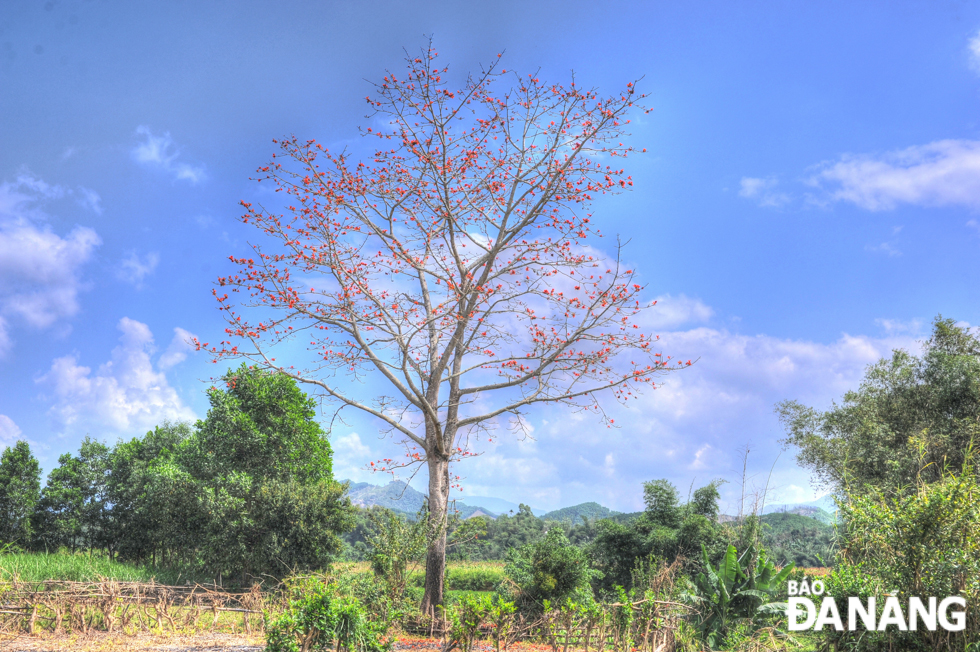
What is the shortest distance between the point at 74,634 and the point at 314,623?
5709 millimetres

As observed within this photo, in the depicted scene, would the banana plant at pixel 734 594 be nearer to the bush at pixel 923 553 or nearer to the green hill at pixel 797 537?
the bush at pixel 923 553

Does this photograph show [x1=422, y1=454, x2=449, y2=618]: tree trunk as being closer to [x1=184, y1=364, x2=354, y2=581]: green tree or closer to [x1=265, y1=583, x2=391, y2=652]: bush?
[x1=265, y1=583, x2=391, y2=652]: bush

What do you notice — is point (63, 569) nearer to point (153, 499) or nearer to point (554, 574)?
point (153, 499)

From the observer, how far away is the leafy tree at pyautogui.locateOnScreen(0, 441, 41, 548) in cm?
2203

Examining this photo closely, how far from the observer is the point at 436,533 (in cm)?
1060

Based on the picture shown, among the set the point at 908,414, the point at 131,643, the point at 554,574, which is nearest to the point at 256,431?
the point at 131,643

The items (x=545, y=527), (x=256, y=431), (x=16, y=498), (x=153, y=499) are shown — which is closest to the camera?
(x=256, y=431)

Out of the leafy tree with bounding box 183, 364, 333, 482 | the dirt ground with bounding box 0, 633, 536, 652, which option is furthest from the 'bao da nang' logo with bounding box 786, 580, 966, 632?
the leafy tree with bounding box 183, 364, 333, 482

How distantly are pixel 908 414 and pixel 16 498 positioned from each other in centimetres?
3158

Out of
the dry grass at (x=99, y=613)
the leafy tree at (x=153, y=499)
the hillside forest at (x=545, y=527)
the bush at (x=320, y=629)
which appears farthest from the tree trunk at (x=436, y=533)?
the leafy tree at (x=153, y=499)

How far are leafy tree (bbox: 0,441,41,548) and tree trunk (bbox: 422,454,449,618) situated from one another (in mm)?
19760

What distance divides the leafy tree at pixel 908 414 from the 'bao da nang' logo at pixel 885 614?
42.0 ft

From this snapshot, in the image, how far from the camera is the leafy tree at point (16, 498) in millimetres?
22031

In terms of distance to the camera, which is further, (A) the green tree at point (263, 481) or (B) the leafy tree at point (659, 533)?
(B) the leafy tree at point (659, 533)
